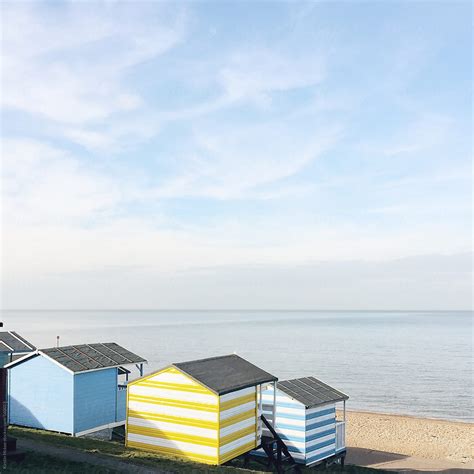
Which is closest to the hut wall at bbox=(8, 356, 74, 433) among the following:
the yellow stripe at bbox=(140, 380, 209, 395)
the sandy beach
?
the yellow stripe at bbox=(140, 380, 209, 395)

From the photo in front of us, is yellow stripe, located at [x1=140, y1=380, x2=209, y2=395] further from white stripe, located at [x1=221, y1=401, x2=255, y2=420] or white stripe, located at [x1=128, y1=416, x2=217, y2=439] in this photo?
white stripe, located at [x1=128, y1=416, x2=217, y2=439]

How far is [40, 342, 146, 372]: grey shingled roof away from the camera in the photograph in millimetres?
24641

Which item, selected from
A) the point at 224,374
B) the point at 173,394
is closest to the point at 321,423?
the point at 224,374

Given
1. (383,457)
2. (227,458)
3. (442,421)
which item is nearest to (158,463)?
(227,458)

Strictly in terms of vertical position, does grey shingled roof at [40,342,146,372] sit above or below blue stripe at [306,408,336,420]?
above

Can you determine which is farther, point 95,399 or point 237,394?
point 95,399

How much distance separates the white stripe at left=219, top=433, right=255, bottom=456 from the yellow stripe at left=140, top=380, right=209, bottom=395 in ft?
7.31

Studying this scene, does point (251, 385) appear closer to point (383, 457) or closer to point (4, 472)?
point (4, 472)

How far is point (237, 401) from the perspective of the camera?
70.3 feet

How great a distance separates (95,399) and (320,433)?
34.6ft

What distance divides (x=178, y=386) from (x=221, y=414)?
2043mm

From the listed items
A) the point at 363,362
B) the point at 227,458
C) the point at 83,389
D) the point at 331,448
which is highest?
the point at 83,389

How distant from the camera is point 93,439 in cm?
2397

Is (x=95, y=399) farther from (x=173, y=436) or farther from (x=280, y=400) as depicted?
(x=280, y=400)
